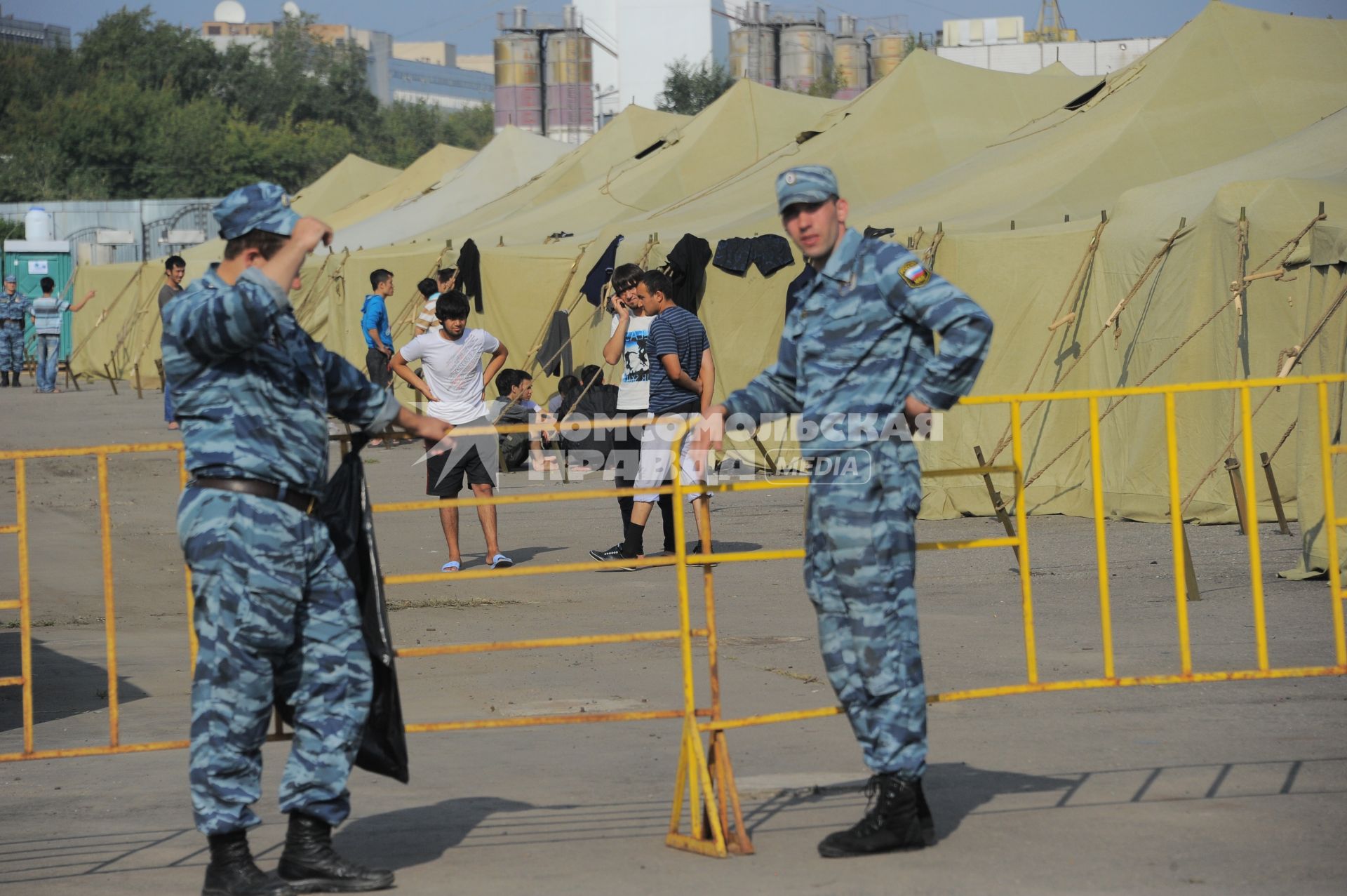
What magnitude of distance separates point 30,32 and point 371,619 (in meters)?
156

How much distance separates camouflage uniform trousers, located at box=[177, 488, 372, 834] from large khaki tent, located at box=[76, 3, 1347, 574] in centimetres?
617

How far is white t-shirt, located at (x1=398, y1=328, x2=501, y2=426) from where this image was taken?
32.0ft

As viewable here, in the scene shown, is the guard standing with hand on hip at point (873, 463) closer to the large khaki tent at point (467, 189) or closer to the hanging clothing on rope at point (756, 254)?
the hanging clothing on rope at point (756, 254)

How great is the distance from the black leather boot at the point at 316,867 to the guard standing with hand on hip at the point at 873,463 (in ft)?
4.23

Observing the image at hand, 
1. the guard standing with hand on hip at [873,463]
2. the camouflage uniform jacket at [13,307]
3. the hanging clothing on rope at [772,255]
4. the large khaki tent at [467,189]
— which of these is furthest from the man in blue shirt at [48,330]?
the guard standing with hand on hip at [873,463]

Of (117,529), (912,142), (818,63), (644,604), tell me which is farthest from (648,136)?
(818,63)

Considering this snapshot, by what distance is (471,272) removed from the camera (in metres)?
20.7

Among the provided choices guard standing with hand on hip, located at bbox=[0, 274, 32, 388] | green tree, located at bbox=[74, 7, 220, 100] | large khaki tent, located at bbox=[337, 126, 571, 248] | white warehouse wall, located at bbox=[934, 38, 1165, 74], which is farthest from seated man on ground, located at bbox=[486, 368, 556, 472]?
green tree, located at bbox=[74, 7, 220, 100]

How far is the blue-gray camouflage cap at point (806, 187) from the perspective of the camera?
14.5 feet

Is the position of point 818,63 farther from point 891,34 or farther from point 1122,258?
point 1122,258

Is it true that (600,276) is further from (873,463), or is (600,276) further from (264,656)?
(264,656)

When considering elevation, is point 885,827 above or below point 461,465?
below

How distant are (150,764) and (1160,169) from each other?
11658 mm

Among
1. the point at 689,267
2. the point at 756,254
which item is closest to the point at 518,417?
the point at 689,267
